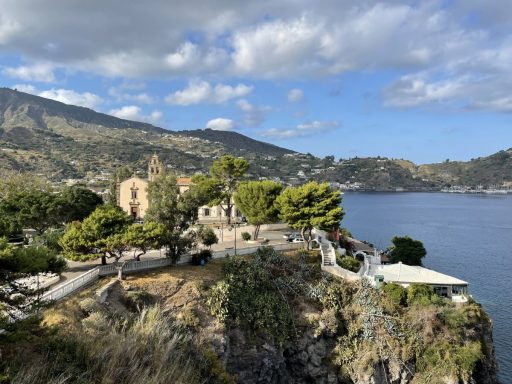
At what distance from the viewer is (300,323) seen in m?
30.5

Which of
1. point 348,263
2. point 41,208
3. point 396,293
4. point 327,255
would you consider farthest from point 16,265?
point 41,208

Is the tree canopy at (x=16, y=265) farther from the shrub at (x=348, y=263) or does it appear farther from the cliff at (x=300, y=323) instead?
the shrub at (x=348, y=263)

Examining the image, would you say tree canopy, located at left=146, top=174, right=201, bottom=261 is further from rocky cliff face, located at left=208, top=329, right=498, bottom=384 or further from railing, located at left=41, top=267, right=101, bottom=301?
rocky cliff face, located at left=208, top=329, right=498, bottom=384

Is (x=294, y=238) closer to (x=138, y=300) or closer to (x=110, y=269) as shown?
(x=110, y=269)

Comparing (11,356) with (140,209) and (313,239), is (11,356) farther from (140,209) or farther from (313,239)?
(140,209)

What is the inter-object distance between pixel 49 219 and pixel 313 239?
88.1 feet

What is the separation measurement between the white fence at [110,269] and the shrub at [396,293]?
9.41m

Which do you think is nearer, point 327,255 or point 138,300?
point 138,300

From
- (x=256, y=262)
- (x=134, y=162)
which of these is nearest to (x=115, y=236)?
(x=256, y=262)

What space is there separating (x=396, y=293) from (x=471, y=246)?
56137 millimetres

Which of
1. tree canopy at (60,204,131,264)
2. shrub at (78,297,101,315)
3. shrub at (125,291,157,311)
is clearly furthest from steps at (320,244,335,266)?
shrub at (78,297,101,315)

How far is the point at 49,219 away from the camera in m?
47.4

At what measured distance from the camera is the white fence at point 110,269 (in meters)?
24.1

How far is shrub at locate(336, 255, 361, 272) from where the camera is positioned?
3784 centimetres
